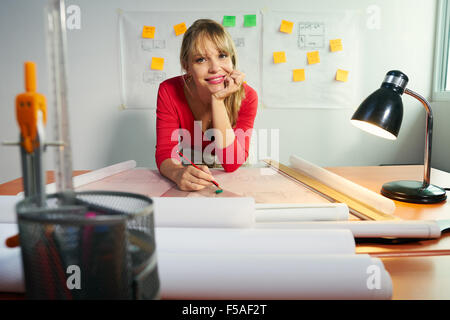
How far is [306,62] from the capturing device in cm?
251

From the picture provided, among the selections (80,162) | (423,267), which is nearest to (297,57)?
(80,162)

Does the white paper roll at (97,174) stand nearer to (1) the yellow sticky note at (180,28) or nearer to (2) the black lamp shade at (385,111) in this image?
(2) the black lamp shade at (385,111)

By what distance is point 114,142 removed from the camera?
101 inches

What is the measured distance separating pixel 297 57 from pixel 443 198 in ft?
6.05

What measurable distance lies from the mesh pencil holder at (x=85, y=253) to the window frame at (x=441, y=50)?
270cm

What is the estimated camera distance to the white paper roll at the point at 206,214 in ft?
1.72

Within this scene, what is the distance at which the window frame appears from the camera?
2.43 metres

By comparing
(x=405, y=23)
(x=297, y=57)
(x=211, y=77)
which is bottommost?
(x=211, y=77)

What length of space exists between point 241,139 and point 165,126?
0.32 metres

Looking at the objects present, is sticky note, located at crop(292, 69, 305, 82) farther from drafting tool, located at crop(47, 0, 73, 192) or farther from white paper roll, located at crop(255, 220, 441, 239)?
drafting tool, located at crop(47, 0, 73, 192)

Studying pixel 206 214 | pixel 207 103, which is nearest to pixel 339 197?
pixel 206 214

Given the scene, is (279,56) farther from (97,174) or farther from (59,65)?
(59,65)

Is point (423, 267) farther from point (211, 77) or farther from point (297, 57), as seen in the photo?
point (297, 57)

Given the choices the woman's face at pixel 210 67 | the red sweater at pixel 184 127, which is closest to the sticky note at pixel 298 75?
the red sweater at pixel 184 127
